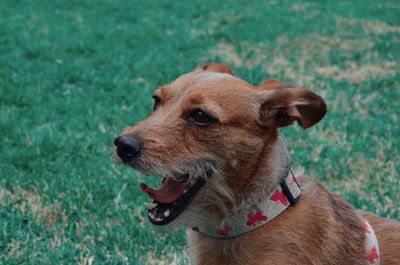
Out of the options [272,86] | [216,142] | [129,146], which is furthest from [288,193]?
[129,146]

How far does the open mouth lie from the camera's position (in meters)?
3.06

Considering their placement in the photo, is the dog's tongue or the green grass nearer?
the dog's tongue

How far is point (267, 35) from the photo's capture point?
11.5 metres

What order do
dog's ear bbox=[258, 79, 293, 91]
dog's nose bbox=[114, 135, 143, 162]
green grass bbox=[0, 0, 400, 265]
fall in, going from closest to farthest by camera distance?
dog's nose bbox=[114, 135, 143, 162] → dog's ear bbox=[258, 79, 293, 91] → green grass bbox=[0, 0, 400, 265]

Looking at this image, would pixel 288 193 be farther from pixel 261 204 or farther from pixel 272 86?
pixel 272 86

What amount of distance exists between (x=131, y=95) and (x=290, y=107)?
462 cm

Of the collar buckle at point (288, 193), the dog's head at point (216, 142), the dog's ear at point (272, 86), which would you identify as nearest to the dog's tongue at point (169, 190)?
the dog's head at point (216, 142)

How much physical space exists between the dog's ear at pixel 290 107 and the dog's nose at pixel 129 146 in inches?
28.3

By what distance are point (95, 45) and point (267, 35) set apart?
3.62 m

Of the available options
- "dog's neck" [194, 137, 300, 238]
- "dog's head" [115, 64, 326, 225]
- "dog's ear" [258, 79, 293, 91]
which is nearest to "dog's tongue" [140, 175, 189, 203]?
"dog's head" [115, 64, 326, 225]

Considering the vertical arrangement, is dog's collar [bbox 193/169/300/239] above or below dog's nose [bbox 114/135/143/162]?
Answer: below

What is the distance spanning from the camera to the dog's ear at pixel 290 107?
307cm

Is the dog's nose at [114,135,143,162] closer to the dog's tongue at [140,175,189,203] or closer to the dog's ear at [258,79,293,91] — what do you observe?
A: the dog's tongue at [140,175,189,203]

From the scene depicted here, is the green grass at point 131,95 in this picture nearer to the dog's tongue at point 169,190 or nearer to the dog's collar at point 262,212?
the dog's tongue at point 169,190
